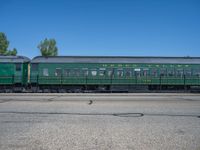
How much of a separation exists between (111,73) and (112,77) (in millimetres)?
509

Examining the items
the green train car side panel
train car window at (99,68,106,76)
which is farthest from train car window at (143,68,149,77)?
train car window at (99,68,106,76)

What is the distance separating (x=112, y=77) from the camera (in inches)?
1038

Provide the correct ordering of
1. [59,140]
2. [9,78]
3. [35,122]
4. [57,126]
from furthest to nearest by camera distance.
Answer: [9,78], [35,122], [57,126], [59,140]

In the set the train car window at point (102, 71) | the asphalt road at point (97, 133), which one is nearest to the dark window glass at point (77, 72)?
the train car window at point (102, 71)

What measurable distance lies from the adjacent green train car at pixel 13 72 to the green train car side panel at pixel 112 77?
3.85 feet

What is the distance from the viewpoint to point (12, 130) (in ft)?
21.6

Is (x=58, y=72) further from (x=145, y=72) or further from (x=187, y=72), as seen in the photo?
(x=187, y=72)

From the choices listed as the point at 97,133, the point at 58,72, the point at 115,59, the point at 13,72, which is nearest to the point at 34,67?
the point at 13,72

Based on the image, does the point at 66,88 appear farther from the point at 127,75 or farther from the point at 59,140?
the point at 59,140

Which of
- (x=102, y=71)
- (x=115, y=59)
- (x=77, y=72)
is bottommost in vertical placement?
(x=77, y=72)

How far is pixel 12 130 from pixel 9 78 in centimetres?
2104

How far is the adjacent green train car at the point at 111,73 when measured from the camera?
86.0ft

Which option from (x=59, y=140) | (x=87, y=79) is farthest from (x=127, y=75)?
(x=59, y=140)

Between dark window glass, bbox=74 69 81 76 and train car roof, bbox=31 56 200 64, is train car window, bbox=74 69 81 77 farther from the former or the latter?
train car roof, bbox=31 56 200 64
